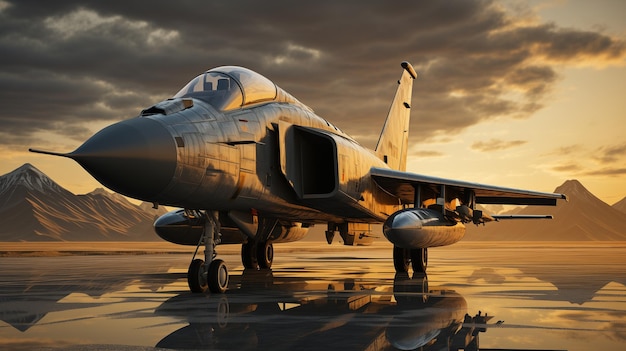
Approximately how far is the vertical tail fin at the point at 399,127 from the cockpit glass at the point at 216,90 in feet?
33.0

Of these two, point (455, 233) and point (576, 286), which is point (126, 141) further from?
point (455, 233)

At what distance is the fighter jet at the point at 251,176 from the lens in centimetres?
989

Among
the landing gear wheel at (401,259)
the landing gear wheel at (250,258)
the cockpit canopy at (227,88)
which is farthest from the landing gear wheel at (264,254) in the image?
the cockpit canopy at (227,88)

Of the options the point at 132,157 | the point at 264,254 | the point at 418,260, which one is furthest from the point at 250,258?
the point at 132,157

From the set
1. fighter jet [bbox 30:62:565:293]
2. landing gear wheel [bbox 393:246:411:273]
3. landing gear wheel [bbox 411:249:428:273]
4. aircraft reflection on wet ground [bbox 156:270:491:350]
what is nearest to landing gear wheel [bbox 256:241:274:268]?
fighter jet [bbox 30:62:565:293]

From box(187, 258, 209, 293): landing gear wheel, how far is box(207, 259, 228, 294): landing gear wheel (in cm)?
15

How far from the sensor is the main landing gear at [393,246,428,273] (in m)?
17.8

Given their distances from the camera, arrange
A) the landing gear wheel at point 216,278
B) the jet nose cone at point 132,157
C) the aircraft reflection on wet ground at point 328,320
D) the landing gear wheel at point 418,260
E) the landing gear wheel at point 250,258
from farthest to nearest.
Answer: the landing gear wheel at point 250,258
the landing gear wheel at point 418,260
the landing gear wheel at point 216,278
the jet nose cone at point 132,157
the aircraft reflection on wet ground at point 328,320

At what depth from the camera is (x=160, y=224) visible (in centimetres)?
1794

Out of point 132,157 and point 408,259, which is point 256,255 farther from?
point 132,157

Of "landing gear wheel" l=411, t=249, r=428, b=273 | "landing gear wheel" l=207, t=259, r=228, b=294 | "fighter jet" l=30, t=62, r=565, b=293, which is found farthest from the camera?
"landing gear wheel" l=411, t=249, r=428, b=273

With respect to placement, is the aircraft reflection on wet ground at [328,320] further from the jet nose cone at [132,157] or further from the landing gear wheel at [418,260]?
the landing gear wheel at [418,260]

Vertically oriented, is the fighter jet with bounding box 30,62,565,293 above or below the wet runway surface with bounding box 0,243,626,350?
above

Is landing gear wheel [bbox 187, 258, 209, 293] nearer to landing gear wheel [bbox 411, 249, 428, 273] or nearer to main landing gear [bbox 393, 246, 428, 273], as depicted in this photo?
main landing gear [bbox 393, 246, 428, 273]
